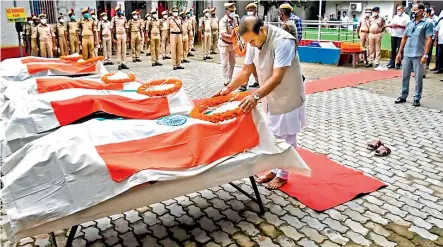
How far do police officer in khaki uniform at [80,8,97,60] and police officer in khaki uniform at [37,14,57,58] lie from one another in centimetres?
77

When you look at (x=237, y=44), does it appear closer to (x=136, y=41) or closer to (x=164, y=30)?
(x=164, y=30)

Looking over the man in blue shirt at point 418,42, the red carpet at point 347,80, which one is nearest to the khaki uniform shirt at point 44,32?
the red carpet at point 347,80

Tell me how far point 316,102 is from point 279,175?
3271 millimetres

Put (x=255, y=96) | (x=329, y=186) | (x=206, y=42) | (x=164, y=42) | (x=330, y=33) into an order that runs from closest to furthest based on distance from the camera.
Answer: (x=255, y=96) → (x=329, y=186) → (x=164, y=42) → (x=206, y=42) → (x=330, y=33)

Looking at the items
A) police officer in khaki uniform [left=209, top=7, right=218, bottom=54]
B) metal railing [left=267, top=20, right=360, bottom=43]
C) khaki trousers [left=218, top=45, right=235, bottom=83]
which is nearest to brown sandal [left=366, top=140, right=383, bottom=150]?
khaki trousers [left=218, top=45, right=235, bottom=83]

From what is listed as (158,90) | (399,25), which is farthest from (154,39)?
(158,90)

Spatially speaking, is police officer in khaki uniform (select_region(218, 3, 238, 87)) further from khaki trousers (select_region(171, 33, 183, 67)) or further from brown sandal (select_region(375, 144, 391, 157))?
brown sandal (select_region(375, 144, 391, 157))

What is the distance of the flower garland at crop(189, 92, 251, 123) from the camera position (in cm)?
267

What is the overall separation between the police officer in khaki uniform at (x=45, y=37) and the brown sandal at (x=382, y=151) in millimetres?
8579

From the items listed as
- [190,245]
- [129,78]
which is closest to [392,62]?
[129,78]

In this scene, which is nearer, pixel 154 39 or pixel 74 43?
pixel 74 43

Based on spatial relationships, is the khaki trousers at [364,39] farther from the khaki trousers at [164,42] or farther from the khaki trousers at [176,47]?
the khaki trousers at [164,42]

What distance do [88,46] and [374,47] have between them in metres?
7.43

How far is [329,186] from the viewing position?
3.23 m
